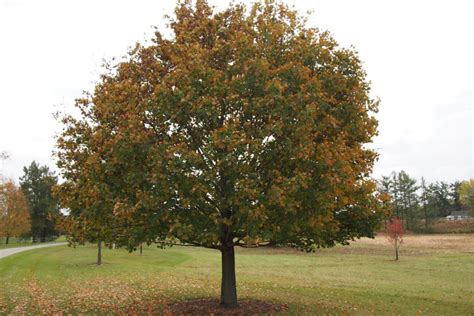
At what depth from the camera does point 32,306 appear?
16938 mm

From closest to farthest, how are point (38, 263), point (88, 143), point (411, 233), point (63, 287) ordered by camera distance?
point (88, 143) → point (63, 287) → point (38, 263) → point (411, 233)

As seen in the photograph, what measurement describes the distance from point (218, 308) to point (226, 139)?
7.81 metres

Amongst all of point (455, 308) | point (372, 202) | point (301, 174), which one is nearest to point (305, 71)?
point (301, 174)


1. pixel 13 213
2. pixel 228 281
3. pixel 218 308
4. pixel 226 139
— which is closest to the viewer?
pixel 226 139

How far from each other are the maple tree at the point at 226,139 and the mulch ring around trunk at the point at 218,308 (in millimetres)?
2537

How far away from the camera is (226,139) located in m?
11.5

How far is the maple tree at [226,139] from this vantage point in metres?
12.3

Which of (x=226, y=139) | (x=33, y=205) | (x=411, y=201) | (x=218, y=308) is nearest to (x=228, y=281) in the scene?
(x=218, y=308)

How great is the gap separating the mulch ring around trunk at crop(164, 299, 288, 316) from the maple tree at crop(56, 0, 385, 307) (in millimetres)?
2537

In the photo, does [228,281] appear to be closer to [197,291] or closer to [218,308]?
[218,308]

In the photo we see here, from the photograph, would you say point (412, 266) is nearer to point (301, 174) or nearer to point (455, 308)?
point (455, 308)

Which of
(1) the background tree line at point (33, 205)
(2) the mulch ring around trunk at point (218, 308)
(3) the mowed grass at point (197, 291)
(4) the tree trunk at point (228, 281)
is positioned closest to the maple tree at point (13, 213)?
(1) the background tree line at point (33, 205)

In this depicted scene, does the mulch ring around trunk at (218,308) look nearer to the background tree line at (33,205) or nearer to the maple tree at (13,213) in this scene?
the maple tree at (13,213)

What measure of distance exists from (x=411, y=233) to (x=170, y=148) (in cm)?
10983
